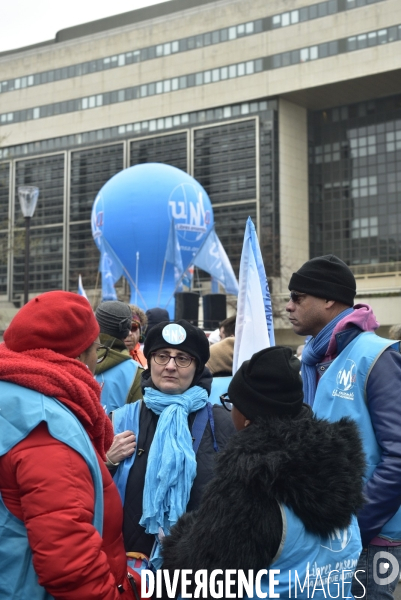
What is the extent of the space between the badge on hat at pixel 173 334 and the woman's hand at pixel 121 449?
472mm

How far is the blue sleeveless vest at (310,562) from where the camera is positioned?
213 cm

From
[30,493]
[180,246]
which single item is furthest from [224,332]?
[180,246]

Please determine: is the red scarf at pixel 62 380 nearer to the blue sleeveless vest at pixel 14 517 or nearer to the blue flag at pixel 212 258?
the blue sleeveless vest at pixel 14 517

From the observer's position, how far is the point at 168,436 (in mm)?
3045

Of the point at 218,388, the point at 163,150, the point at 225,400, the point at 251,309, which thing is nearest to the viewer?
the point at 225,400

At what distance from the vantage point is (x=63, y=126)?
7012cm

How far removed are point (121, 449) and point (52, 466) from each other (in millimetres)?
961

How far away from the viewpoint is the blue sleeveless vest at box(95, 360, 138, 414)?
425cm

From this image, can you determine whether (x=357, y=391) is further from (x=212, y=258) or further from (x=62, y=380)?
(x=212, y=258)

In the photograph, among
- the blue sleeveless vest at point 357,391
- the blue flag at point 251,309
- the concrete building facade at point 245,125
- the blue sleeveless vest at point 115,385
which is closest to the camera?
the blue sleeveless vest at point 357,391

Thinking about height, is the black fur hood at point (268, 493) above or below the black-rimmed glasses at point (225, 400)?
below

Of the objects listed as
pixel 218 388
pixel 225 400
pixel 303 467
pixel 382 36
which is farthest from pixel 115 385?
pixel 382 36

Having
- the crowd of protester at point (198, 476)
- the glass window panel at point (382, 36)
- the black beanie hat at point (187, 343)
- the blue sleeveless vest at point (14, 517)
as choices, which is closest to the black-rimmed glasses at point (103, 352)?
the black beanie hat at point (187, 343)

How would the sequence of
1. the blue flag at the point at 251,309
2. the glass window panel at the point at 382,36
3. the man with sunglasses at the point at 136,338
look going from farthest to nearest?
the glass window panel at the point at 382,36 → the man with sunglasses at the point at 136,338 → the blue flag at the point at 251,309
